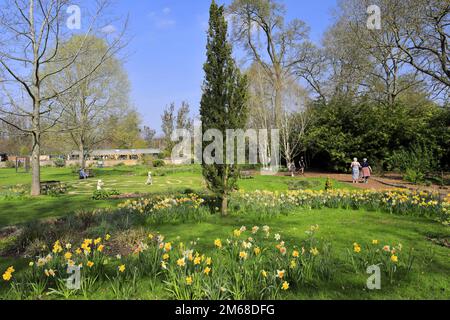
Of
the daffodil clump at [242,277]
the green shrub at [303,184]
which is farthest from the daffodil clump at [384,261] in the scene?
the green shrub at [303,184]

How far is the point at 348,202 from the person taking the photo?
8.66 m

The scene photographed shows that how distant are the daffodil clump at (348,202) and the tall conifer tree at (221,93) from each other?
43.9 inches

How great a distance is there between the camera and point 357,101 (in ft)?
77.7

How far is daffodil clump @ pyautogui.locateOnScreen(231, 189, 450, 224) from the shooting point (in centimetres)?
743

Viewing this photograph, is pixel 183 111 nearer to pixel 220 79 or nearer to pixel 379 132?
pixel 379 132

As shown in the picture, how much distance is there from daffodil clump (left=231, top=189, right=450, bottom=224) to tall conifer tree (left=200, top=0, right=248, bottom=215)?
1115mm

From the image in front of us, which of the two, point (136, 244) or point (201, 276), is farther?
point (136, 244)

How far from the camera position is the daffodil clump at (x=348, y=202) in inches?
293

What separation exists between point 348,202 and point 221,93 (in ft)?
16.3

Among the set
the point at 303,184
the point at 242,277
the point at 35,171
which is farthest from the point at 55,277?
the point at 303,184

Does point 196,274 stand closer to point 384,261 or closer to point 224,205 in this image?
point 384,261

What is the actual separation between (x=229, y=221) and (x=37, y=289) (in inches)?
167

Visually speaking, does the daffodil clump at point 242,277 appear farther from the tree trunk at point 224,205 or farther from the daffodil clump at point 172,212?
the tree trunk at point 224,205
